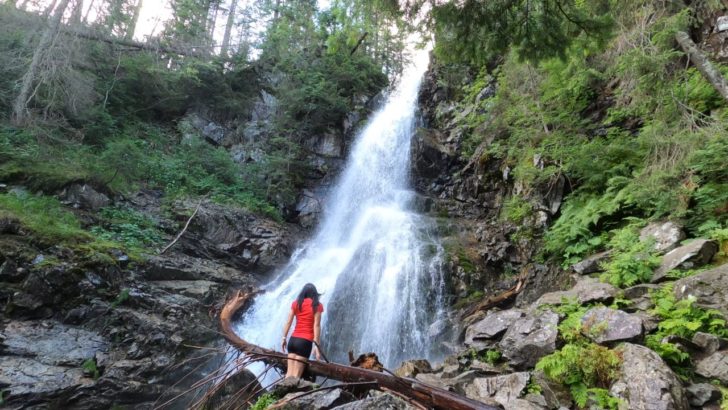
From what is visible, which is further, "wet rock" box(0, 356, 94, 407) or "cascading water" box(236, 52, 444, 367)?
"cascading water" box(236, 52, 444, 367)

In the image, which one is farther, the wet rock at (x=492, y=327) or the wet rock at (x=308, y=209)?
the wet rock at (x=308, y=209)

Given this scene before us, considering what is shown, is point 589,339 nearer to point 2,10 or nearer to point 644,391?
point 644,391

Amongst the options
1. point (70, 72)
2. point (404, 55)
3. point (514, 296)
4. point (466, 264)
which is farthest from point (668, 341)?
point (404, 55)

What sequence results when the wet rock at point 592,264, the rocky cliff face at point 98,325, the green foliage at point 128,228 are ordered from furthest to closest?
the green foliage at point 128,228 < the wet rock at point 592,264 < the rocky cliff face at point 98,325

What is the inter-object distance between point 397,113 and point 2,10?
1543 cm

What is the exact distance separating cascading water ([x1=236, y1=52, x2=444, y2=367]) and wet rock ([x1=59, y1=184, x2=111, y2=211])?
515 centimetres

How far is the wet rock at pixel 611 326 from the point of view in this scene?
414 cm

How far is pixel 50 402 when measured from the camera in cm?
592

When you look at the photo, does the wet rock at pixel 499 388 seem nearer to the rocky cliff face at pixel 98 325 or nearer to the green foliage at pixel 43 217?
the rocky cliff face at pixel 98 325

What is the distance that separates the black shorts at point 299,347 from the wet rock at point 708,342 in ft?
13.8

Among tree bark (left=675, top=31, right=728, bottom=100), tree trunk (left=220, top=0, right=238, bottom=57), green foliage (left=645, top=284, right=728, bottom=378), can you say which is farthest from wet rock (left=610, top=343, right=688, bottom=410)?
tree trunk (left=220, top=0, right=238, bottom=57)

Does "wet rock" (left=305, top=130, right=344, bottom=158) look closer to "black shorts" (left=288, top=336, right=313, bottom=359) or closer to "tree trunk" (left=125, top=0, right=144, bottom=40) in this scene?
"tree trunk" (left=125, top=0, right=144, bottom=40)

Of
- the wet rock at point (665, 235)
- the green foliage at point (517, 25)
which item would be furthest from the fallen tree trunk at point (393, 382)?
the wet rock at point (665, 235)

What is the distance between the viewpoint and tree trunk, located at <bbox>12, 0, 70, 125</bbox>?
358 inches
